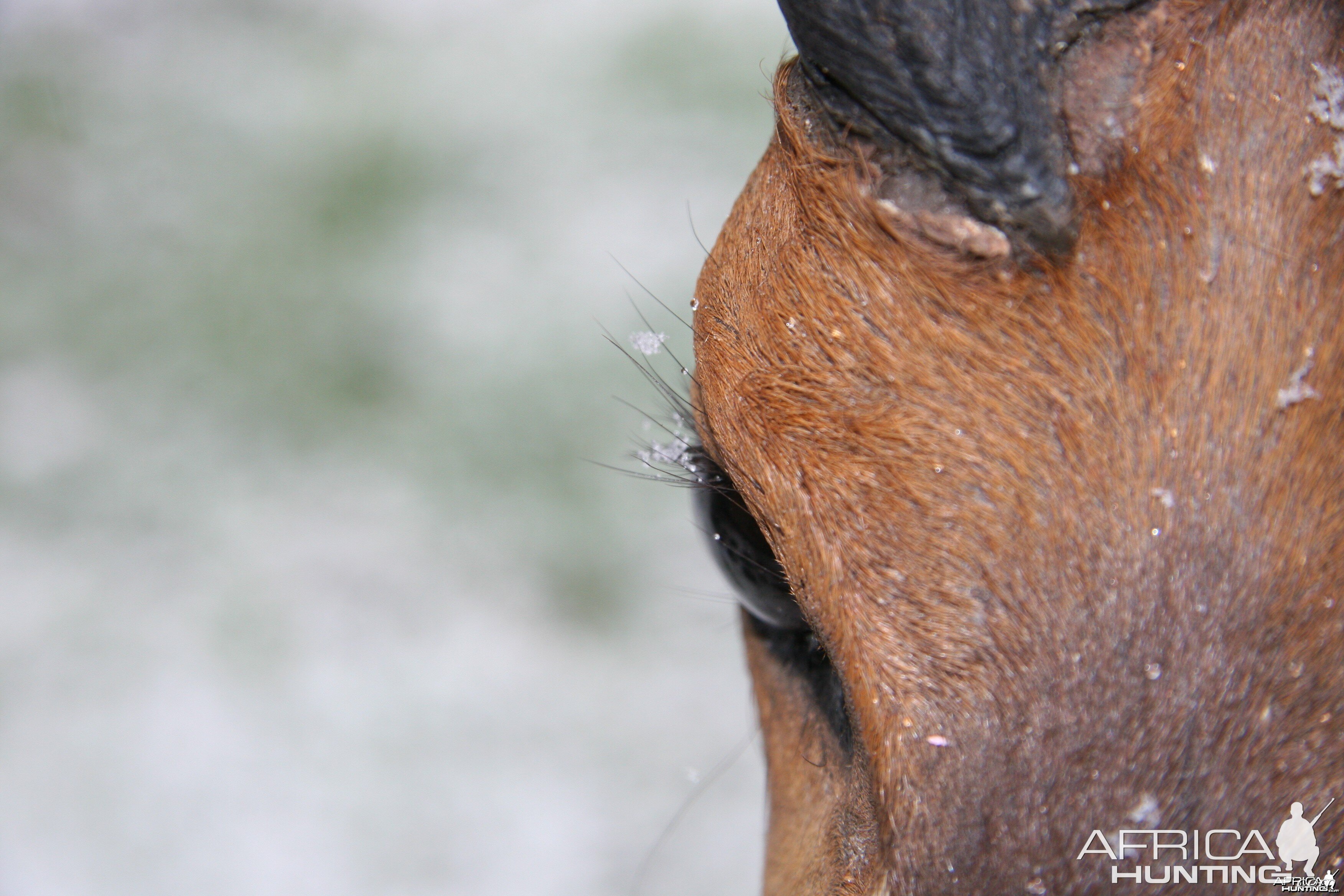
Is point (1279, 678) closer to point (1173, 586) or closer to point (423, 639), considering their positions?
point (1173, 586)

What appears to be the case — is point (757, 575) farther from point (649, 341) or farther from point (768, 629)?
point (649, 341)

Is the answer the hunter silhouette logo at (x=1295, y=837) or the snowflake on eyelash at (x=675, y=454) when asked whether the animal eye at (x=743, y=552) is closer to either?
the snowflake on eyelash at (x=675, y=454)

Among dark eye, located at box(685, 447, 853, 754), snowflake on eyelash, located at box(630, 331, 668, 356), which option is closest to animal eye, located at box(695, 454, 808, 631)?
dark eye, located at box(685, 447, 853, 754)

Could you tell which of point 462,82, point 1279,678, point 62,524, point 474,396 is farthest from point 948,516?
point 462,82

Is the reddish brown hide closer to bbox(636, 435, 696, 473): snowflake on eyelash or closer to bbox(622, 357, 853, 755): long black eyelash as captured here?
bbox(622, 357, 853, 755): long black eyelash

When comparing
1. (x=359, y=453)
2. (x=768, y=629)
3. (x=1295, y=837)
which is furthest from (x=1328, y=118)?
(x=359, y=453)
